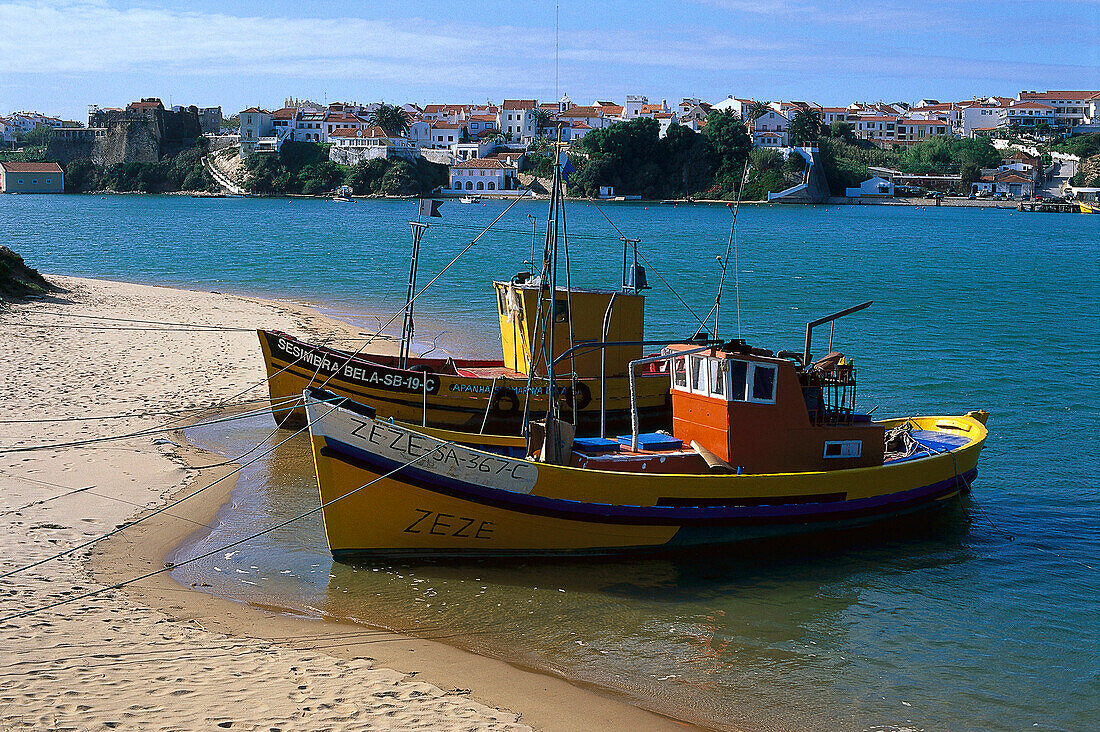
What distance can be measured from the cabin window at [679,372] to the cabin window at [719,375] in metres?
0.52

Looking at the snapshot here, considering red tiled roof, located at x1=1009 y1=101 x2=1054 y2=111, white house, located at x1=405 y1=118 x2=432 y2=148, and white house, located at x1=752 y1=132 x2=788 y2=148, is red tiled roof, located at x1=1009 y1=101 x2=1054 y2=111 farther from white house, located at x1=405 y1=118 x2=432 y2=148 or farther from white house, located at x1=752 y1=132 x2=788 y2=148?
white house, located at x1=405 y1=118 x2=432 y2=148

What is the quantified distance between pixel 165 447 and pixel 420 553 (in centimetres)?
567

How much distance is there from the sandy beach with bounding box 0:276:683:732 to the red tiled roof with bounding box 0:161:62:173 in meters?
157

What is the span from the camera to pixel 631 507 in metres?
11.5

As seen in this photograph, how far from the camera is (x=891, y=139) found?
6467 inches

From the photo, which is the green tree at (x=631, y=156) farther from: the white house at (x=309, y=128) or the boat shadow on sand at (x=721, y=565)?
the boat shadow on sand at (x=721, y=565)

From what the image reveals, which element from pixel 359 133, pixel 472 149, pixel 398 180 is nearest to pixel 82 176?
pixel 359 133

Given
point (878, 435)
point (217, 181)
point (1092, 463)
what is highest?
point (217, 181)

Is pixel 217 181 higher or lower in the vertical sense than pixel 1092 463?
higher

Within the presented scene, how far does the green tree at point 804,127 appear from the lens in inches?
5778

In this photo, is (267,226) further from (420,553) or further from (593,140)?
(420,553)

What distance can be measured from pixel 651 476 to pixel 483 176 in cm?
13382

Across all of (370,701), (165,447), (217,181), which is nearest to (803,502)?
(370,701)

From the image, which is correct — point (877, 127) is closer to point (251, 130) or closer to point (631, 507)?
point (251, 130)
